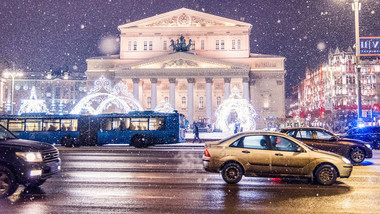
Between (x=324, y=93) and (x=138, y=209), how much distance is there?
341 ft

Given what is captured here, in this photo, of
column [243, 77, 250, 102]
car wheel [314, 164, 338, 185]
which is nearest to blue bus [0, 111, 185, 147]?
car wheel [314, 164, 338, 185]

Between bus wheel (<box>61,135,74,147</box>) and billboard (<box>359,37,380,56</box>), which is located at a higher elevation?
billboard (<box>359,37,380,56</box>)

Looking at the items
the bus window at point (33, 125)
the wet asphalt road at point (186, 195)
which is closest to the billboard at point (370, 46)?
the wet asphalt road at point (186, 195)

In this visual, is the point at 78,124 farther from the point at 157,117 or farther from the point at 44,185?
the point at 44,185

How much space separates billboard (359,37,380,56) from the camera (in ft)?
73.5

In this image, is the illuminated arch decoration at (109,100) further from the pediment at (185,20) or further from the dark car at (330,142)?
the dark car at (330,142)

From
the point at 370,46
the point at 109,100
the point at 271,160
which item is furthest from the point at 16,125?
the point at 370,46

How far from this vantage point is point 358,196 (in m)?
8.45

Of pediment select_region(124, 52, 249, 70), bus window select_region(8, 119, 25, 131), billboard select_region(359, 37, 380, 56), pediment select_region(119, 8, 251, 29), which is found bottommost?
bus window select_region(8, 119, 25, 131)

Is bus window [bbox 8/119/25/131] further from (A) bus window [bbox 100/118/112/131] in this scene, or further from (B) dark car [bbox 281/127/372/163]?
(B) dark car [bbox 281/127/372/163]

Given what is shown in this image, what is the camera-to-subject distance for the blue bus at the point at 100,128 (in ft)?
85.3

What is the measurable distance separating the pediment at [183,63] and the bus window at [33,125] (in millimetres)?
33015

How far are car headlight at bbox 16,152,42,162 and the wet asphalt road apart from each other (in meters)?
0.91

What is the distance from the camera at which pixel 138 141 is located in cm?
2570
